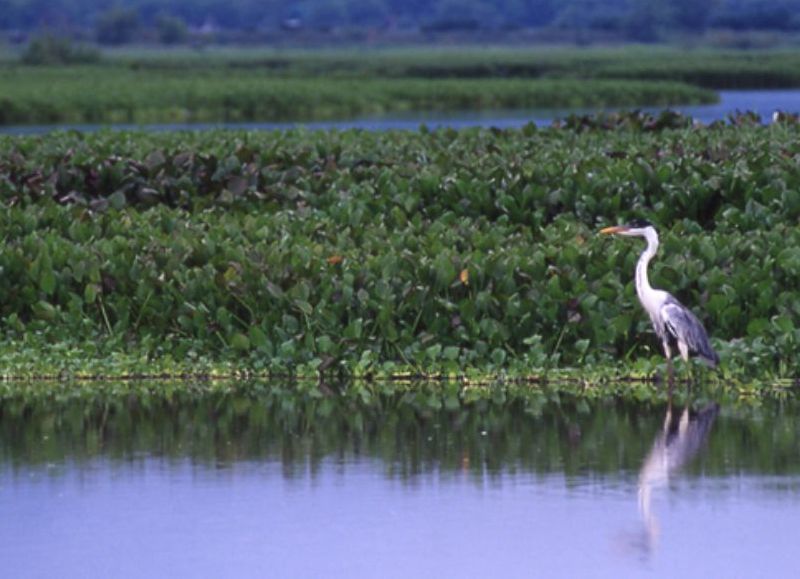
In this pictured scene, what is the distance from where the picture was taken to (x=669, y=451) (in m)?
12.9

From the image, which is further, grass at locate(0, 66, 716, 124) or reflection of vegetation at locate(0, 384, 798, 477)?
grass at locate(0, 66, 716, 124)

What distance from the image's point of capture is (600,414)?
46.6 ft

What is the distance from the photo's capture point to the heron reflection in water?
11.2 metres

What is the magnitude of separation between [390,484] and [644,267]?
3734mm

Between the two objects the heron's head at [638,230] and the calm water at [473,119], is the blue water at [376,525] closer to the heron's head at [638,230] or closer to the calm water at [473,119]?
the heron's head at [638,230]

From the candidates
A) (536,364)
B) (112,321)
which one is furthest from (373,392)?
(112,321)

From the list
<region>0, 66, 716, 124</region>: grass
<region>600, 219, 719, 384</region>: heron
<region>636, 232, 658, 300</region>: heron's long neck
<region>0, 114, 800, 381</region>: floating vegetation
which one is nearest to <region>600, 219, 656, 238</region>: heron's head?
<region>636, 232, 658, 300</region>: heron's long neck

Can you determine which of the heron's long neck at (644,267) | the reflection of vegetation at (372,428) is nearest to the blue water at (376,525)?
the reflection of vegetation at (372,428)

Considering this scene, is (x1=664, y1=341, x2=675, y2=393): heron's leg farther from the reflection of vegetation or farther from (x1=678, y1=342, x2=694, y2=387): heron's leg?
the reflection of vegetation

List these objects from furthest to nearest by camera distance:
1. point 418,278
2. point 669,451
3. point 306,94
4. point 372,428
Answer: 1. point 306,94
2. point 418,278
3. point 372,428
4. point 669,451

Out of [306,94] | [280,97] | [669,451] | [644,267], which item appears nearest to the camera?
[669,451]

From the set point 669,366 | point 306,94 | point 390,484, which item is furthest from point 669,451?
point 306,94

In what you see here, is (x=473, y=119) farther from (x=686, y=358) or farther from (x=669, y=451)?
(x=669, y=451)

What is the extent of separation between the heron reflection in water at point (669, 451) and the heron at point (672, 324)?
1.39ft
